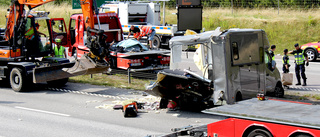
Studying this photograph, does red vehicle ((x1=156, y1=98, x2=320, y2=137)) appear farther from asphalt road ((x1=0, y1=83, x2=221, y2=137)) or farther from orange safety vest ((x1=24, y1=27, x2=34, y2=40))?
orange safety vest ((x1=24, y1=27, x2=34, y2=40))

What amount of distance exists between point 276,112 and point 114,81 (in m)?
10.6

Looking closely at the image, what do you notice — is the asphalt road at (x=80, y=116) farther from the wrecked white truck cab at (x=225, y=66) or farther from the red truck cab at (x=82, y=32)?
the red truck cab at (x=82, y=32)

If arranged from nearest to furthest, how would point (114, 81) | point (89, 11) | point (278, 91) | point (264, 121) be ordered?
1. point (264, 121)
2. point (278, 91)
3. point (89, 11)
4. point (114, 81)

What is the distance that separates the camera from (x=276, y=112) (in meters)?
8.84

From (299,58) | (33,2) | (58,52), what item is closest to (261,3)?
(299,58)

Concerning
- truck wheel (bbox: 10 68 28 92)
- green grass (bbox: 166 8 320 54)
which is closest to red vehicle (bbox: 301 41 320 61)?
green grass (bbox: 166 8 320 54)

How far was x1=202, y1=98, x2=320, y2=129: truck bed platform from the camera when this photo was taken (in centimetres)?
807

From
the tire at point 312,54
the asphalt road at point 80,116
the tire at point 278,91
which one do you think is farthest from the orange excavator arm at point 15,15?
the tire at point 312,54

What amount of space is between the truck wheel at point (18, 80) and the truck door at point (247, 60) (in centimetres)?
785

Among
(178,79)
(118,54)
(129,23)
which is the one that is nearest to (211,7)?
(129,23)

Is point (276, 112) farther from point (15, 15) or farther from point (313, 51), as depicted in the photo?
point (313, 51)

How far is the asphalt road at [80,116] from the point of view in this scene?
11305 millimetres

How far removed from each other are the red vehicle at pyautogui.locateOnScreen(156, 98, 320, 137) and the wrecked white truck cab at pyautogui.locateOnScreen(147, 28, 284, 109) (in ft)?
7.25

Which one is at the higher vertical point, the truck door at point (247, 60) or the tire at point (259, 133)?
the truck door at point (247, 60)
